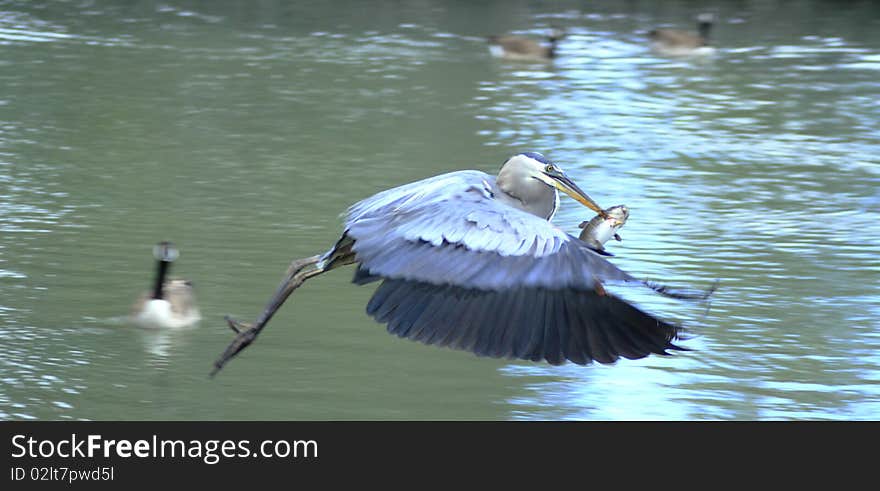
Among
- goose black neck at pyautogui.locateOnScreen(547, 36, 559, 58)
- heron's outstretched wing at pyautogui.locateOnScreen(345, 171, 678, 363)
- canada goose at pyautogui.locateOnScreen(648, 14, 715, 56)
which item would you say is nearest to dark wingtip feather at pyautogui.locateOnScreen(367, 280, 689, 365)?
heron's outstretched wing at pyautogui.locateOnScreen(345, 171, 678, 363)

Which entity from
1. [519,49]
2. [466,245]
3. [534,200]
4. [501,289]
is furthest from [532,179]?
[519,49]

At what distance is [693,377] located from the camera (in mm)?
6641

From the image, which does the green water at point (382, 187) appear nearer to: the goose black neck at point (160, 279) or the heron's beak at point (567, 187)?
the goose black neck at point (160, 279)

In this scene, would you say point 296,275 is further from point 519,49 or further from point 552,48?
point 552,48

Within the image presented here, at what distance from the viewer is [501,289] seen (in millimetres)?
4516

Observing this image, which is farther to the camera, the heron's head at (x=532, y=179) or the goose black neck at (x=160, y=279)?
the goose black neck at (x=160, y=279)

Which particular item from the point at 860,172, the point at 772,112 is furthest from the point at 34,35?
the point at 860,172

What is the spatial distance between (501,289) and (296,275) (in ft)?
4.49

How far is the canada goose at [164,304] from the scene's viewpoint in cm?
699

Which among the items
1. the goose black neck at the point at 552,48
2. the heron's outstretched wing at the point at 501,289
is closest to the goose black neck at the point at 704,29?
the goose black neck at the point at 552,48

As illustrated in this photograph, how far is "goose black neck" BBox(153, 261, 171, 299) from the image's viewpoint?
23.0 ft

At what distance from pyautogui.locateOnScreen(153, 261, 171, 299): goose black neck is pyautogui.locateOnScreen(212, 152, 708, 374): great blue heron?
2268mm

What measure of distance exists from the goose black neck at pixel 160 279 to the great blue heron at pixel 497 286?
2.27m
